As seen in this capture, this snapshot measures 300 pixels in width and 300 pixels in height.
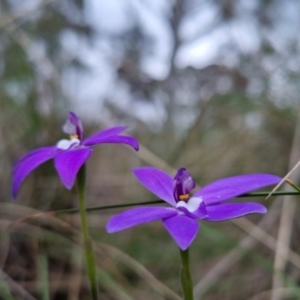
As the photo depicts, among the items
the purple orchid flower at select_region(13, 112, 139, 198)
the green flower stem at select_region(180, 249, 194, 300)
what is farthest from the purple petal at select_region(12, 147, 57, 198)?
the green flower stem at select_region(180, 249, 194, 300)

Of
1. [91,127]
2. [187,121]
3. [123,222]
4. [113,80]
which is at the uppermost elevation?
[113,80]

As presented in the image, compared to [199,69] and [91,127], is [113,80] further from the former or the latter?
[91,127]

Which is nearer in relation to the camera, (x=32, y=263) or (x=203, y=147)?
(x=32, y=263)

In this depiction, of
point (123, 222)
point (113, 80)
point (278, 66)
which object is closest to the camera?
point (123, 222)

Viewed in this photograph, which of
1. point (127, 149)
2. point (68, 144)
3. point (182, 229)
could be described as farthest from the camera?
point (127, 149)

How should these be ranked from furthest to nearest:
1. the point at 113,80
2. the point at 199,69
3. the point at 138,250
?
the point at 199,69 < the point at 113,80 < the point at 138,250

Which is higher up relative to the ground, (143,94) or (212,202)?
(143,94)

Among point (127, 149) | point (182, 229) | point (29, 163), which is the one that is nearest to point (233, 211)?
point (182, 229)

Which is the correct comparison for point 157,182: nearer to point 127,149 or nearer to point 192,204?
point 192,204

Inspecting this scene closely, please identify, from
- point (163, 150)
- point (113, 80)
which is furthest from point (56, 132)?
point (113, 80)
